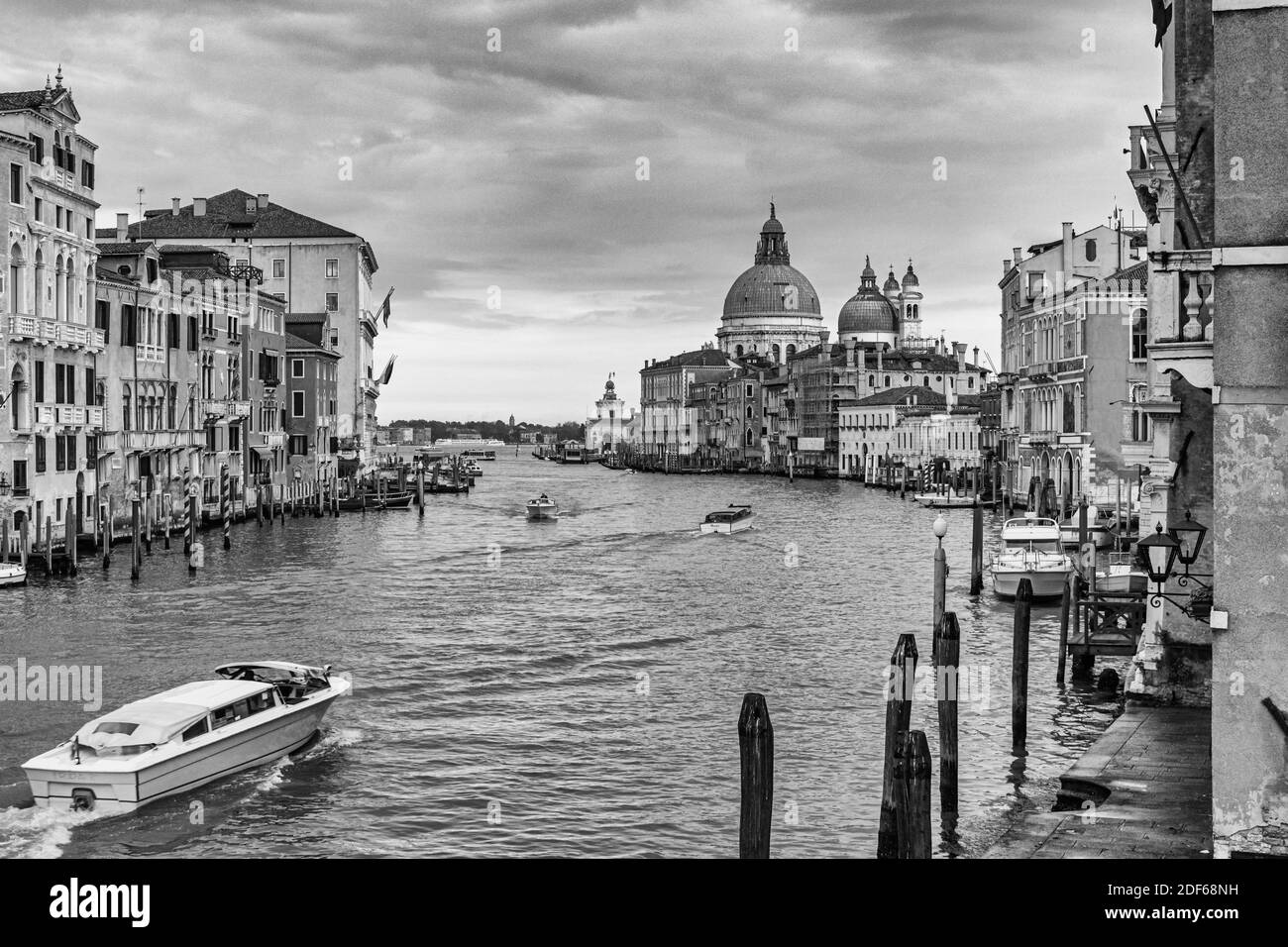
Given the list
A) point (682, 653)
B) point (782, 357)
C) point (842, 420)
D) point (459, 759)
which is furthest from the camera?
point (782, 357)

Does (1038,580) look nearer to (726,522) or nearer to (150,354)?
(726,522)

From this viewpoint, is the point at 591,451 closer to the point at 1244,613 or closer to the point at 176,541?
the point at 176,541

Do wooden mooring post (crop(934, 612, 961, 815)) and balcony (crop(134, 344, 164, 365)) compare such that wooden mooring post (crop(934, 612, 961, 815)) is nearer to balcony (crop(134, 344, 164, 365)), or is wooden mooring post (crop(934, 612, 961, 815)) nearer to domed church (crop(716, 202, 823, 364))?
balcony (crop(134, 344, 164, 365))

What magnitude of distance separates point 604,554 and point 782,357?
112212 millimetres

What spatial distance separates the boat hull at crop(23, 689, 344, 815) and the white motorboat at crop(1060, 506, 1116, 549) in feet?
66.3

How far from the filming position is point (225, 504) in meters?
38.4

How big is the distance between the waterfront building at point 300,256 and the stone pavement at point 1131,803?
59197 millimetres

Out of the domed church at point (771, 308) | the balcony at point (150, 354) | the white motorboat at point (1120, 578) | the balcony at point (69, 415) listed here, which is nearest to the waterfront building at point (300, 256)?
the balcony at point (150, 354)

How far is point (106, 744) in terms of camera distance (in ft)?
43.1

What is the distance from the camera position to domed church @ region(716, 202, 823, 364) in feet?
495

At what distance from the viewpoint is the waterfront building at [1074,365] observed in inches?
1688

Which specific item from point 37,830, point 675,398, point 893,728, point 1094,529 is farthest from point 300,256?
point 675,398

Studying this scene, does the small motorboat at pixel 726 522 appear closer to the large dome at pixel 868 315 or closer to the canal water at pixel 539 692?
the canal water at pixel 539 692

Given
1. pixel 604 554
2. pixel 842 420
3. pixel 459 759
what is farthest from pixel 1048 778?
pixel 842 420
